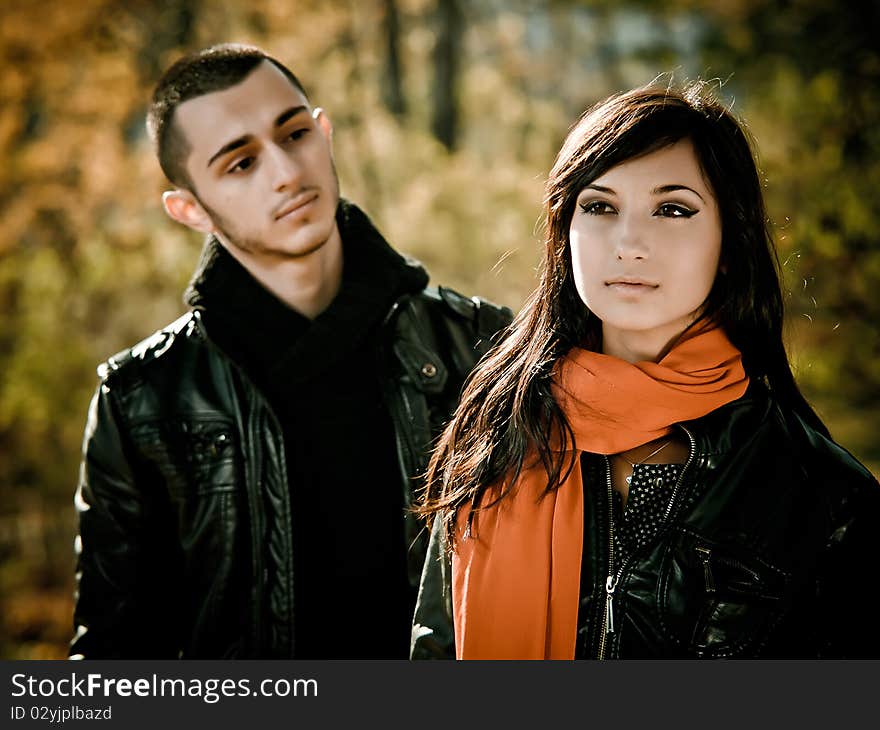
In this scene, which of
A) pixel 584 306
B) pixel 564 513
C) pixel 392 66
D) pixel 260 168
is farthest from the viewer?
pixel 392 66

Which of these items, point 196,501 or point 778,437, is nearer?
point 778,437

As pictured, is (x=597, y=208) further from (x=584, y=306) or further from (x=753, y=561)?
(x=753, y=561)

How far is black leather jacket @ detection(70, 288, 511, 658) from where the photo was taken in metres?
2.43

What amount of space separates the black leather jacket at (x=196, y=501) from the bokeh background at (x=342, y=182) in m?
2.25

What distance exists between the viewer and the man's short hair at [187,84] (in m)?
2.58

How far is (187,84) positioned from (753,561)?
6.43ft

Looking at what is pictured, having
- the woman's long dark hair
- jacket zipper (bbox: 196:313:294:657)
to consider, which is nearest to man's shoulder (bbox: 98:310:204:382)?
jacket zipper (bbox: 196:313:294:657)

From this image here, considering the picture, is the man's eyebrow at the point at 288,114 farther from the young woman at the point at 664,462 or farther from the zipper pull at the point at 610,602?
the zipper pull at the point at 610,602

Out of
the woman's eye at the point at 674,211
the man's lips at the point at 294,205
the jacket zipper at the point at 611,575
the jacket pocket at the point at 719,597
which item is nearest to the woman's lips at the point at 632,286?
the woman's eye at the point at 674,211

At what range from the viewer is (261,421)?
2.47 m

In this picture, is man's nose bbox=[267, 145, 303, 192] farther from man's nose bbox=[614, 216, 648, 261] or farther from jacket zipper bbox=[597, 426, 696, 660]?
jacket zipper bbox=[597, 426, 696, 660]

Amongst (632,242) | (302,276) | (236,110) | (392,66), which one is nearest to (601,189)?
(632,242)

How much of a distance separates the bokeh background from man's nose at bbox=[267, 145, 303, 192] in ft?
6.86
